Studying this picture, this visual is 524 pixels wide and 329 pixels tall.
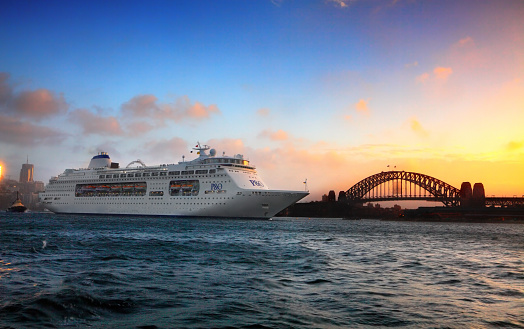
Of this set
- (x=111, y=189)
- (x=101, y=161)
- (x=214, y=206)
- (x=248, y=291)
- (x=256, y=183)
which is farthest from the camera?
(x=101, y=161)

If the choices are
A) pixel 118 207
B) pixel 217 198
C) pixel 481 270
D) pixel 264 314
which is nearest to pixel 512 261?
pixel 481 270

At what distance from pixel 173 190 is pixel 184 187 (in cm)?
407

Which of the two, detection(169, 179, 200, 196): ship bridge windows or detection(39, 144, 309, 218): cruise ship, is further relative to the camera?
detection(169, 179, 200, 196): ship bridge windows

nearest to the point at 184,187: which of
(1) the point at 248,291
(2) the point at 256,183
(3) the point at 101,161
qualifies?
(2) the point at 256,183

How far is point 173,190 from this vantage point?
97.2m

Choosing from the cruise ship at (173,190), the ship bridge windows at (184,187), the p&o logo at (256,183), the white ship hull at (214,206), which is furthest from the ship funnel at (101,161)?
the p&o logo at (256,183)

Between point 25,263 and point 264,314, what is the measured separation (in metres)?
15.4

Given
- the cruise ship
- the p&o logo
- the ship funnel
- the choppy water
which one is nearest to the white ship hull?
the cruise ship

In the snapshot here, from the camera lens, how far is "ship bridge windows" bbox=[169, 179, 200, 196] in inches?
3660

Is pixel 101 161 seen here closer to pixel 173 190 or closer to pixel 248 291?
pixel 173 190

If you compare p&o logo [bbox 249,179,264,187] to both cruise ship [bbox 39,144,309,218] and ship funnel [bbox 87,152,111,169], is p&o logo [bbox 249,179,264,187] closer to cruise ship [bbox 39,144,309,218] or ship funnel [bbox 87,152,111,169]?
cruise ship [bbox 39,144,309,218]

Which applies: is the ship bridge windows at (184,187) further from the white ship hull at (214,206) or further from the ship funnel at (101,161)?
the ship funnel at (101,161)

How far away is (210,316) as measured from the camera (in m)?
11.0

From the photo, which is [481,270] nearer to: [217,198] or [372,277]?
[372,277]
